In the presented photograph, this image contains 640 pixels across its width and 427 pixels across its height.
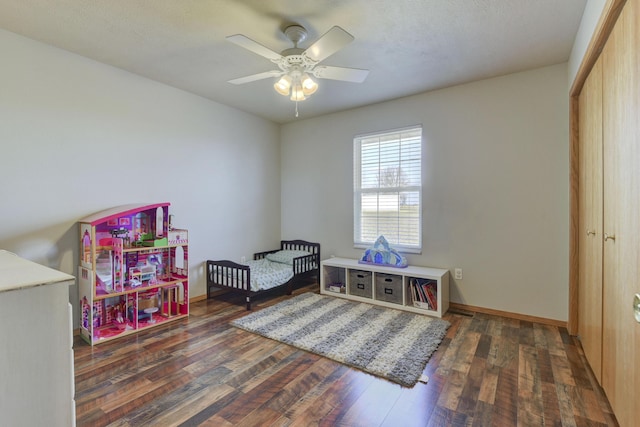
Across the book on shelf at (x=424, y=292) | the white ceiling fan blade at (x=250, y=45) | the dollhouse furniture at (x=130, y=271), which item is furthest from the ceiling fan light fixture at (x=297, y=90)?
the book on shelf at (x=424, y=292)

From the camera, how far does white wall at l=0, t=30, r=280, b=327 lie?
7.85ft

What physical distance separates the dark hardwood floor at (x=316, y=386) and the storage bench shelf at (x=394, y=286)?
1.87 feet

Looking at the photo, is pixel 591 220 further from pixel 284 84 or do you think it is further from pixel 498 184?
pixel 284 84

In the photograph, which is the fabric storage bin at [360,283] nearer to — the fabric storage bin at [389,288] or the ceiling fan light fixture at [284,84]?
the fabric storage bin at [389,288]

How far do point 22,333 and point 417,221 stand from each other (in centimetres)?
351

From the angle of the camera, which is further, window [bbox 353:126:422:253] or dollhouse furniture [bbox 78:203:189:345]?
window [bbox 353:126:422:253]

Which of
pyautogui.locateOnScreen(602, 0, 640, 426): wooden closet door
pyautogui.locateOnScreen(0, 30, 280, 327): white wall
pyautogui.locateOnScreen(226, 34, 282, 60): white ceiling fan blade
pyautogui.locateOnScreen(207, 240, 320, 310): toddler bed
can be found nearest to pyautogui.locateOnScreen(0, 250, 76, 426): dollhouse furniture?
pyautogui.locateOnScreen(226, 34, 282, 60): white ceiling fan blade

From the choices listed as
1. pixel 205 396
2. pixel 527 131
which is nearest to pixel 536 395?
pixel 205 396

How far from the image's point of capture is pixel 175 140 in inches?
136

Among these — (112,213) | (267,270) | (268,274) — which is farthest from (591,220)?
(112,213)

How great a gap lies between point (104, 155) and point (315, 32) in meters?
2.25

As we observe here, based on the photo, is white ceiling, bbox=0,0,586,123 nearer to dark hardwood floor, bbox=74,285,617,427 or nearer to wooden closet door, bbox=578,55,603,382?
wooden closet door, bbox=578,55,603,382

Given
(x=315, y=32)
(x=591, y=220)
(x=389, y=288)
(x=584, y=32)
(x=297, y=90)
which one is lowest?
(x=389, y=288)

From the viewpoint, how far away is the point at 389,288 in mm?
3525
